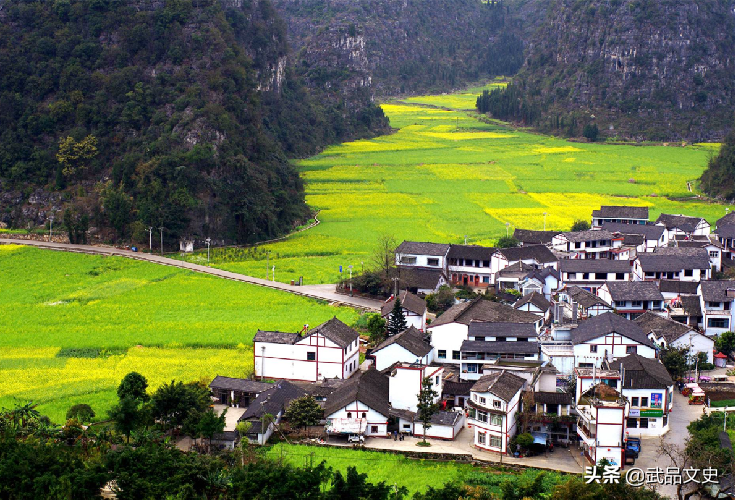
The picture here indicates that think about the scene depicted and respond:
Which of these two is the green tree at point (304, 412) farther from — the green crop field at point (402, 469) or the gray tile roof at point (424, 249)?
the gray tile roof at point (424, 249)

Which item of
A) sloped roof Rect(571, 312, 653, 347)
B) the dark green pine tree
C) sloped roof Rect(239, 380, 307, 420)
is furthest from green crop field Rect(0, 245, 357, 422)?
sloped roof Rect(571, 312, 653, 347)

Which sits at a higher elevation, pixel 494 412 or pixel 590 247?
pixel 590 247

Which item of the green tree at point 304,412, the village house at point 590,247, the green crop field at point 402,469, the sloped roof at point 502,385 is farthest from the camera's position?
the village house at point 590,247

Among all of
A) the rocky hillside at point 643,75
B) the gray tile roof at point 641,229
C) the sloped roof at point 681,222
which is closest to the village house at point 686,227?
the sloped roof at point 681,222

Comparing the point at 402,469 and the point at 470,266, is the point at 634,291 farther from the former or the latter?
the point at 402,469

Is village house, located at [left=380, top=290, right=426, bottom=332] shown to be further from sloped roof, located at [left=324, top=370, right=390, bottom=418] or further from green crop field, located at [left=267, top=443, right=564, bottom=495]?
green crop field, located at [left=267, top=443, right=564, bottom=495]

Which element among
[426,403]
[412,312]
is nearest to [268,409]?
[426,403]
